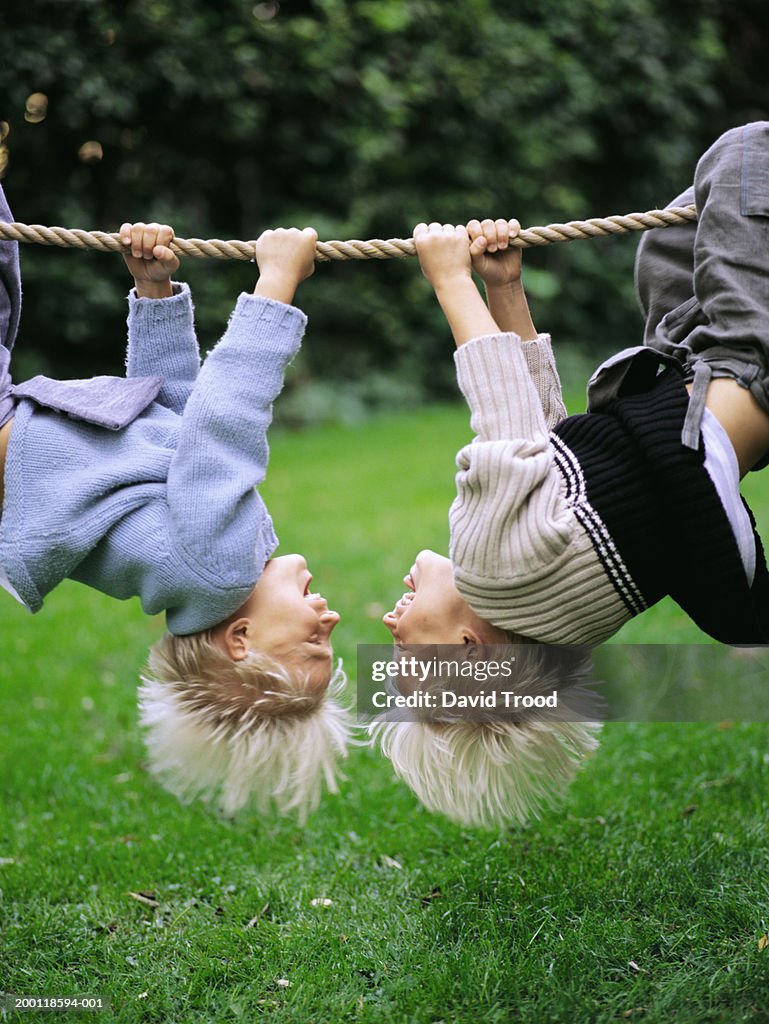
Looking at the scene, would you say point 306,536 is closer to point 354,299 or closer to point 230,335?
point 230,335

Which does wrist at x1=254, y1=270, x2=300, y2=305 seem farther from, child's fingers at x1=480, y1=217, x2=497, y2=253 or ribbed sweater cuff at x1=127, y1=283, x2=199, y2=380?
child's fingers at x1=480, y1=217, x2=497, y2=253

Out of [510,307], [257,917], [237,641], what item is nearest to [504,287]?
[510,307]

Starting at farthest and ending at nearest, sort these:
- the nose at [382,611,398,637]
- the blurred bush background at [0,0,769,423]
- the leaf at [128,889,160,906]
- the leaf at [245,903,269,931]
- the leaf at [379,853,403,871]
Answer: the blurred bush background at [0,0,769,423]
the leaf at [379,853,403,871]
the leaf at [128,889,160,906]
the leaf at [245,903,269,931]
the nose at [382,611,398,637]

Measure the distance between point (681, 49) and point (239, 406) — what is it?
14183 mm

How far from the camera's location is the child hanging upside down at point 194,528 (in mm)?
2279

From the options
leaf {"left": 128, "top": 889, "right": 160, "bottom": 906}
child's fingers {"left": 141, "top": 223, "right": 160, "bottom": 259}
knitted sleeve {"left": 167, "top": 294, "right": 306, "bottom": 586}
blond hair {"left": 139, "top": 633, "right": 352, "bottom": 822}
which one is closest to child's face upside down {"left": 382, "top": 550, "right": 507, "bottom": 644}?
blond hair {"left": 139, "top": 633, "right": 352, "bottom": 822}

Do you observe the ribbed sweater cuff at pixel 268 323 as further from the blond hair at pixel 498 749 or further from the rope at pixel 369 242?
the blond hair at pixel 498 749

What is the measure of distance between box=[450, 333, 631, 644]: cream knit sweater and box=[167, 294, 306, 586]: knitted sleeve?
0.41 m

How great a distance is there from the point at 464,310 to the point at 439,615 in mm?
646

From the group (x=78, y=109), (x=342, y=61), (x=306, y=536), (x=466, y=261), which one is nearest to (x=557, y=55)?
(x=342, y=61)

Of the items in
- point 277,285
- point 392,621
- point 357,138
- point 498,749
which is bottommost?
point 357,138

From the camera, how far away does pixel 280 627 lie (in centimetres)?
245

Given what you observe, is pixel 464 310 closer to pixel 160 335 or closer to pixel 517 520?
pixel 517 520

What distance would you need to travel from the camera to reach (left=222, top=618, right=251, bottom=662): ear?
2.44 meters
